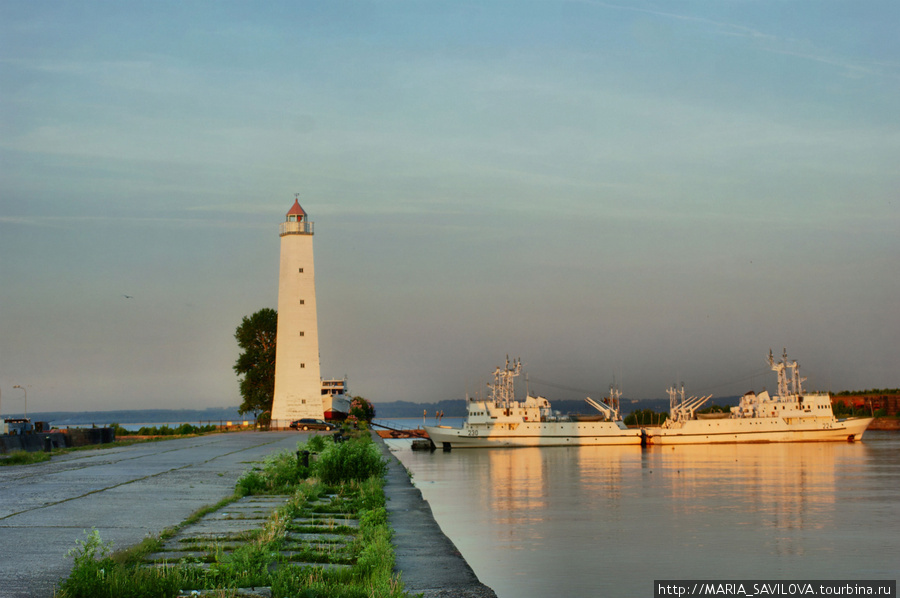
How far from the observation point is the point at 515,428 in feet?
268

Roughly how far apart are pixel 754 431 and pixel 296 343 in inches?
1816

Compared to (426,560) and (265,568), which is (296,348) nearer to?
(426,560)

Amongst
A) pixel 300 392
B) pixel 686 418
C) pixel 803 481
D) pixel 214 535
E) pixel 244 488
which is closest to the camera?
pixel 214 535

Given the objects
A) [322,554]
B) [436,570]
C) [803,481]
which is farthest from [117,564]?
[803,481]

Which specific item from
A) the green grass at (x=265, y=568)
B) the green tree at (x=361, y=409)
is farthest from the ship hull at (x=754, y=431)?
the green grass at (x=265, y=568)

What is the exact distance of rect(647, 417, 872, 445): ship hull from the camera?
83312 mm

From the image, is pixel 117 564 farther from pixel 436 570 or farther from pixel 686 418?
pixel 686 418

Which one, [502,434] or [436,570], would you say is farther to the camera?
[502,434]

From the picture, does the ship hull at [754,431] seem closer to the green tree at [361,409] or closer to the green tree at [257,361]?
the green tree at [361,409]

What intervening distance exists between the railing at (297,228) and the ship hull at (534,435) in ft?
78.7

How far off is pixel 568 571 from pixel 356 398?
7764cm

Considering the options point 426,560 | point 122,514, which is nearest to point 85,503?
point 122,514

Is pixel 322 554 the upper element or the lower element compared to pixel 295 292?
lower

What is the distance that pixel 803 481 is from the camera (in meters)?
41.1
